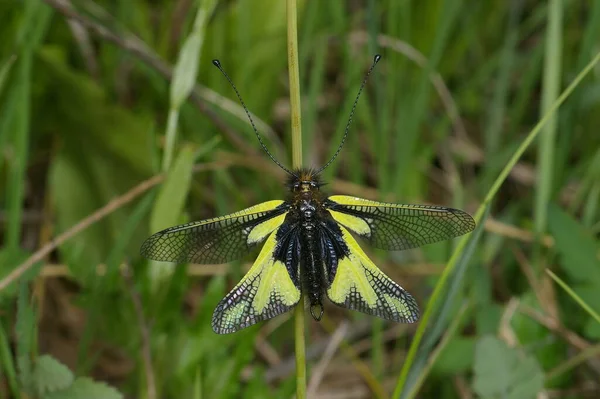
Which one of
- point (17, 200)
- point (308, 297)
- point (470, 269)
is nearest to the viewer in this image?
point (308, 297)

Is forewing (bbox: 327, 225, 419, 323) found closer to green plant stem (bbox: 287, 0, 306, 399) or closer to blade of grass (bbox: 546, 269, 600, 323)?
green plant stem (bbox: 287, 0, 306, 399)

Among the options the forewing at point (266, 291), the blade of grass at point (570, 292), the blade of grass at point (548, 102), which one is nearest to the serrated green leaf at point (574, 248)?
the blade of grass at point (548, 102)

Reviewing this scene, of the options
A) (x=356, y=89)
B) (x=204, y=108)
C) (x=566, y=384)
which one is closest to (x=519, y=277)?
(x=566, y=384)

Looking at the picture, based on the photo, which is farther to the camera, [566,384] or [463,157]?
[463,157]

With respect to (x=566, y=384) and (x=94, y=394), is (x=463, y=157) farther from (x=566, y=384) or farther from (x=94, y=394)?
(x=94, y=394)

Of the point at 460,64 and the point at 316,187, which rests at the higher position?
the point at 460,64

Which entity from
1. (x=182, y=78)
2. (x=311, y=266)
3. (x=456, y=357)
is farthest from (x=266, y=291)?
(x=456, y=357)

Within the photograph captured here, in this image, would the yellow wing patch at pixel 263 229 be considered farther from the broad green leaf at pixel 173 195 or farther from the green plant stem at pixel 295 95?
the broad green leaf at pixel 173 195
